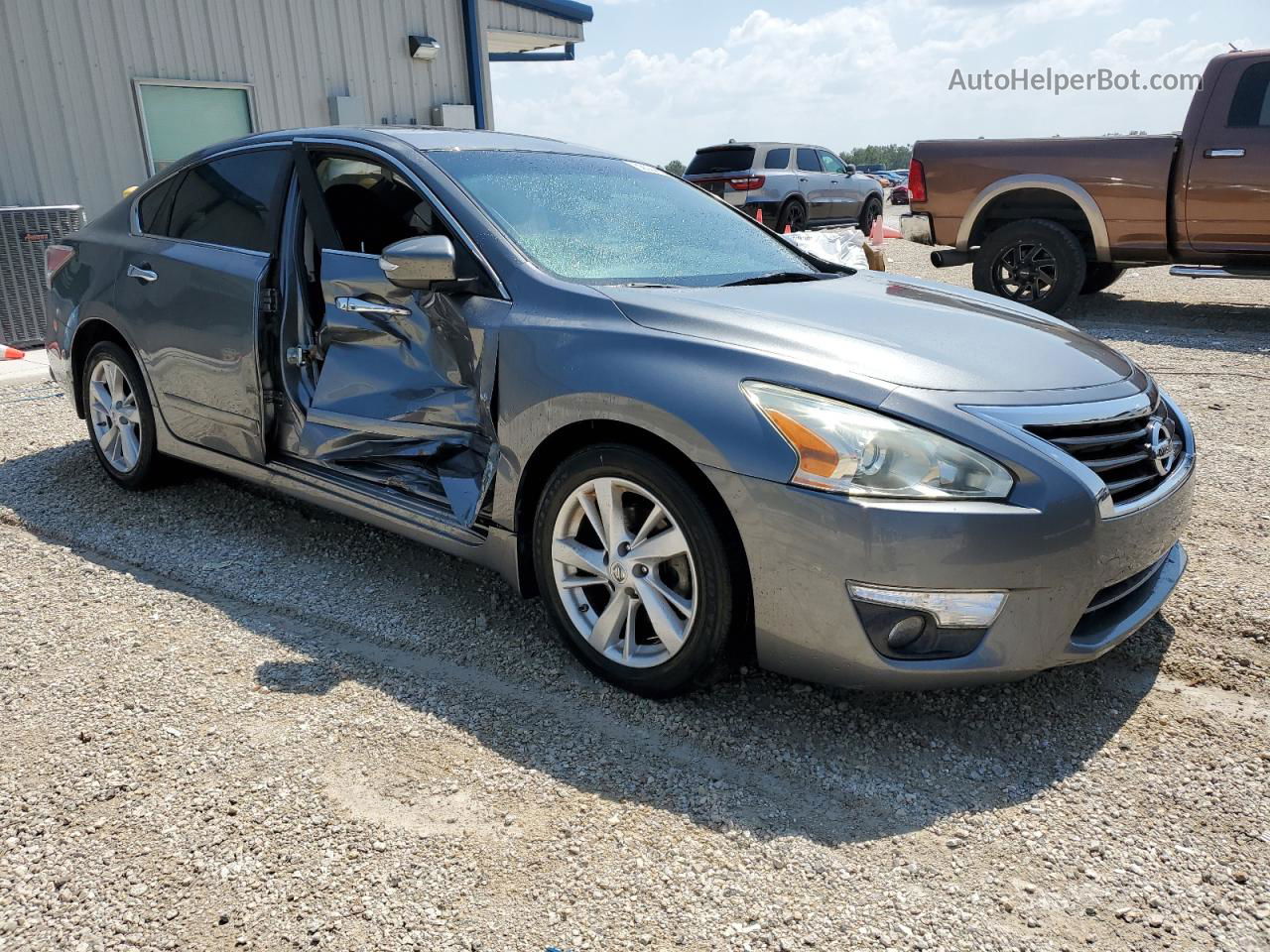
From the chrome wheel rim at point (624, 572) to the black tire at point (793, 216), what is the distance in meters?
15.3

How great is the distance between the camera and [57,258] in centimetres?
487

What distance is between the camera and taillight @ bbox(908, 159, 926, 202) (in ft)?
31.0

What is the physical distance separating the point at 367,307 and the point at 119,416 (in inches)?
76.7

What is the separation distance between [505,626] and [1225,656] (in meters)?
2.28

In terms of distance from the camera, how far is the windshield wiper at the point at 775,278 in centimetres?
331

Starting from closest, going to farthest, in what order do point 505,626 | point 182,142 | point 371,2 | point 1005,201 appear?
1. point 505,626
2. point 1005,201
3. point 182,142
4. point 371,2

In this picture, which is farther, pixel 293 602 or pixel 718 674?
pixel 293 602

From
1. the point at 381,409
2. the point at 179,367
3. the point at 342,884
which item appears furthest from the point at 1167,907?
the point at 179,367

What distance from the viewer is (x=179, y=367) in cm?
412

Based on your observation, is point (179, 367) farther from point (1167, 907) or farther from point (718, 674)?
point (1167, 907)

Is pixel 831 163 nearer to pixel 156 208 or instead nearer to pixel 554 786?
pixel 156 208

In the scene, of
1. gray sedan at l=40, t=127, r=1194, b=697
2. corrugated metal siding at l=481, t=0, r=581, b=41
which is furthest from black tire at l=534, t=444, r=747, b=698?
corrugated metal siding at l=481, t=0, r=581, b=41

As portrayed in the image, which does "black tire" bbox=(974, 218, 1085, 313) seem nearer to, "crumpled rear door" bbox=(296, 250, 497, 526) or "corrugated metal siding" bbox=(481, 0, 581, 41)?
"crumpled rear door" bbox=(296, 250, 497, 526)

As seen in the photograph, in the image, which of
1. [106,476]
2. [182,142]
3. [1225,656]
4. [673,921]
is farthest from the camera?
[182,142]
